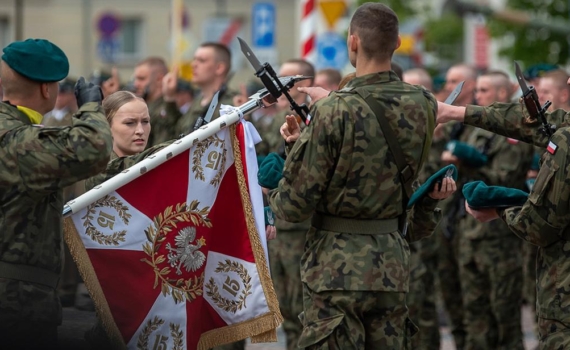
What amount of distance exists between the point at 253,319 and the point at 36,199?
1576 mm

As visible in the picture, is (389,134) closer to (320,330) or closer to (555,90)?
(320,330)

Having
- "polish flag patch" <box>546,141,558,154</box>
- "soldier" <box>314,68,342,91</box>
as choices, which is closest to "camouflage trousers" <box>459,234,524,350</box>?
"soldier" <box>314,68,342,91</box>

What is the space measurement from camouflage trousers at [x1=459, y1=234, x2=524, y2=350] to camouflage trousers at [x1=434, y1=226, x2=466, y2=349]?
0.48m

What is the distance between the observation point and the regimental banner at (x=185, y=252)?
6.02 metres

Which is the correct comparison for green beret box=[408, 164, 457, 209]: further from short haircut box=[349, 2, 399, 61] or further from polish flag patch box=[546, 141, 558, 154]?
short haircut box=[349, 2, 399, 61]

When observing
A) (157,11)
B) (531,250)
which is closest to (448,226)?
(531,250)

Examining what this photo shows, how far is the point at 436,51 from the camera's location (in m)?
38.9

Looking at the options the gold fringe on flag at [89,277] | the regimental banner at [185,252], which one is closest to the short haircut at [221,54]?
the regimental banner at [185,252]

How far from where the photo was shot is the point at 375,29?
5.60 meters

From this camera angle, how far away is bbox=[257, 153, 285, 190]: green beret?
6.04 m

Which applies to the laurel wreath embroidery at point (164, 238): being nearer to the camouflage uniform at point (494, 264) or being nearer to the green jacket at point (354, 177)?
the green jacket at point (354, 177)

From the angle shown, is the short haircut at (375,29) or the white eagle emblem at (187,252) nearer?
the short haircut at (375,29)

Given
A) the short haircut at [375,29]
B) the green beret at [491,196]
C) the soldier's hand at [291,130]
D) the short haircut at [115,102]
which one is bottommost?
the green beret at [491,196]

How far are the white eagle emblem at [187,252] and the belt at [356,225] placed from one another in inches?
34.3
